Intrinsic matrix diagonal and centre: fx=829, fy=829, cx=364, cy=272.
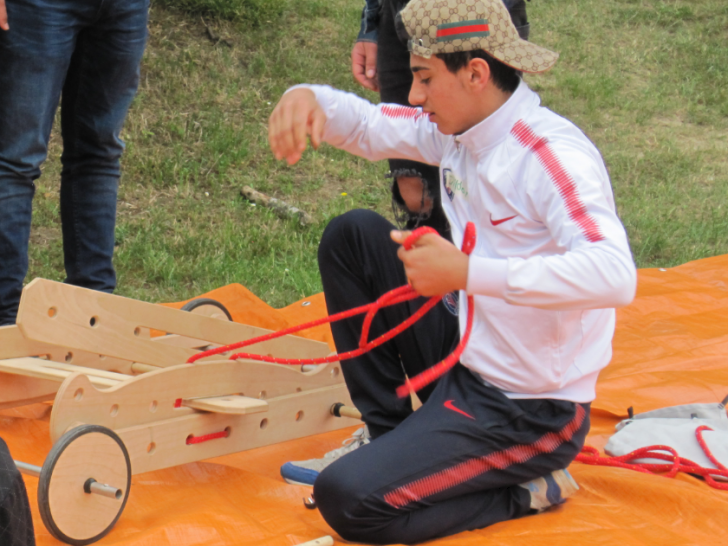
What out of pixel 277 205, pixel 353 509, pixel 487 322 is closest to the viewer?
pixel 353 509

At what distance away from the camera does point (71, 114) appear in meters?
2.62

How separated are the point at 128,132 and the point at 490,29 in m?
3.81

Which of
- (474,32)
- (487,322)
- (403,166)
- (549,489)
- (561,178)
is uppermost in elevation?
(474,32)

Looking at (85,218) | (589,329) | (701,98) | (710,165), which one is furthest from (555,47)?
(589,329)

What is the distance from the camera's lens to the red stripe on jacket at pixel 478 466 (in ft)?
5.38

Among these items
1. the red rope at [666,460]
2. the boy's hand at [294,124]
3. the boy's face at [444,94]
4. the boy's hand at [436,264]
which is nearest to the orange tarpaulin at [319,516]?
the red rope at [666,460]

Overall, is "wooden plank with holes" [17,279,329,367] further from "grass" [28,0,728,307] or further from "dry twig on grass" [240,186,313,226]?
"dry twig on grass" [240,186,313,226]

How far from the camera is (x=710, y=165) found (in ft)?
19.4

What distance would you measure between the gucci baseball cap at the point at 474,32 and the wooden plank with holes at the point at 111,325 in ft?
3.19

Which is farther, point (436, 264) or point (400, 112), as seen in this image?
point (400, 112)

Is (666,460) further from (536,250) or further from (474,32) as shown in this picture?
(474,32)

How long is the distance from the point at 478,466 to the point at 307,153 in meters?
3.98

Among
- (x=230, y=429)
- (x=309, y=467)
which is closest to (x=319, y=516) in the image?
(x=309, y=467)

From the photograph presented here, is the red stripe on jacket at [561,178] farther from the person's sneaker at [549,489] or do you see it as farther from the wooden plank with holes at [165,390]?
the wooden plank with holes at [165,390]
